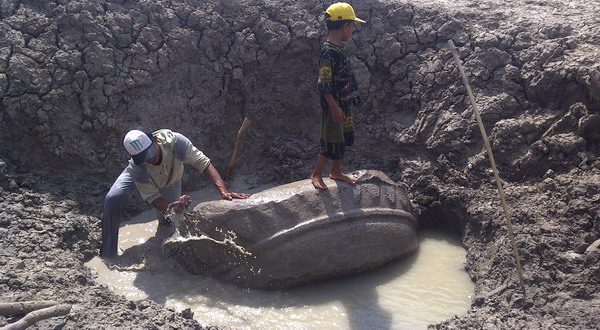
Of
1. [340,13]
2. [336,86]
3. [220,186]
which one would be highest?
[340,13]

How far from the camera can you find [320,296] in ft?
12.6

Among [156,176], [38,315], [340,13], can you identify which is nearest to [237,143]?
[156,176]

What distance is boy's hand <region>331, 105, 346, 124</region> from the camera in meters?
3.81

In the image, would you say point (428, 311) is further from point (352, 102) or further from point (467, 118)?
point (467, 118)

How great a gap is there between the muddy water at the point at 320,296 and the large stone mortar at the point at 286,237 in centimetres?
11

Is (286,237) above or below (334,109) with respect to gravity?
below

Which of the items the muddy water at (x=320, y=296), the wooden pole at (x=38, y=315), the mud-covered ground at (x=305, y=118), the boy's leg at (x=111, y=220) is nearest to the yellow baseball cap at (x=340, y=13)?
the mud-covered ground at (x=305, y=118)

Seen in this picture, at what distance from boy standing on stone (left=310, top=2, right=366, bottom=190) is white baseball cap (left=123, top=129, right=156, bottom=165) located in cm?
128

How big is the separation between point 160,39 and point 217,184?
2.12 meters

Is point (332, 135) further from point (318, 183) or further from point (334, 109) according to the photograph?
point (318, 183)

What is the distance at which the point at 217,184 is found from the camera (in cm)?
402

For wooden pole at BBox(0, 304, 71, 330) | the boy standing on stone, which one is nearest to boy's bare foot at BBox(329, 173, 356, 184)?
the boy standing on stone

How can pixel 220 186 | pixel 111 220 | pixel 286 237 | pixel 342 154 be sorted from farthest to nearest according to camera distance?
pixel 111 220 → pixel 342 154 → pixel 220 186 → pixel 286 237

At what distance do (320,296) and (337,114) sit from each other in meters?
1.36
